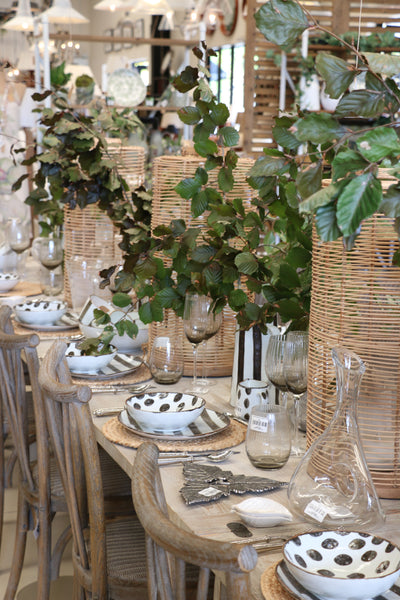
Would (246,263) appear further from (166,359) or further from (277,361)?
(166,359)

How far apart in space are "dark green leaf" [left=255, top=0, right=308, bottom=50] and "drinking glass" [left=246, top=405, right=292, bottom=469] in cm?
66

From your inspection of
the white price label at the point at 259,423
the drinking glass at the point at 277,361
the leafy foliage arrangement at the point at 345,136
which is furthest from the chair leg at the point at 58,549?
the leafy foliage arrangement at the point at 345,136

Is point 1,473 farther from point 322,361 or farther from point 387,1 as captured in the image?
point 387,1

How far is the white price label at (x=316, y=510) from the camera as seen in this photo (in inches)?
49.1

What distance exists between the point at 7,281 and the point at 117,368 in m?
1.35

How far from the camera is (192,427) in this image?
67.5 inches

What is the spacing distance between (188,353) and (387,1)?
4.94 meters

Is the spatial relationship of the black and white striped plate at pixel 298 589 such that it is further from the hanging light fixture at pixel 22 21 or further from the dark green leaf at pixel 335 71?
the hanging light fixture at pixel 22 21

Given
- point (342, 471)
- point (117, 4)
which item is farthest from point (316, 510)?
point (117, 4)

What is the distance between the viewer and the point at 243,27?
356 inches

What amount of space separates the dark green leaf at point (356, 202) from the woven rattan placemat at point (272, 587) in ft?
1.64

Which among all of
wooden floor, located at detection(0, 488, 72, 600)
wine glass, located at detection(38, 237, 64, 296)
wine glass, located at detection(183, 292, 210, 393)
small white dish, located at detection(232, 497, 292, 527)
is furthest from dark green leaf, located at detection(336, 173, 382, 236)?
Result: wine glass, located at detection(38, 237, 64, 296)

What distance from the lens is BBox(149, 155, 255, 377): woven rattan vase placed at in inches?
85.0

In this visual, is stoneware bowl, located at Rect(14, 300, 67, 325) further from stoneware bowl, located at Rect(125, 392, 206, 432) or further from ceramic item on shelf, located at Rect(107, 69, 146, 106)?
ceramic item on shelf, located at Rect(107, 69, 146, 106)
